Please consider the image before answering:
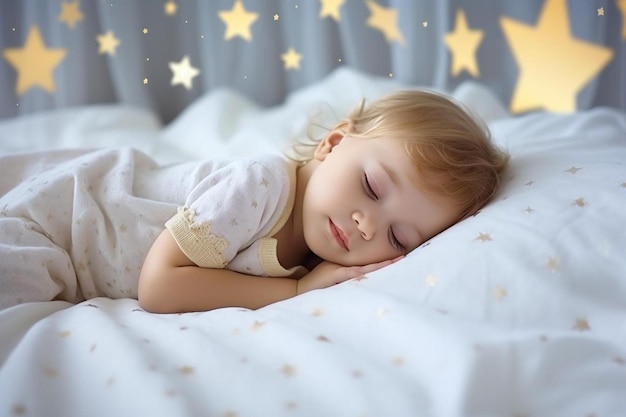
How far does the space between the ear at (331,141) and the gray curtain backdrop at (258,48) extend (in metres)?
0.86

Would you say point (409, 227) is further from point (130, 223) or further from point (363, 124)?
point (130, 223)

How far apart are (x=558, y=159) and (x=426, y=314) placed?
50 centimetres

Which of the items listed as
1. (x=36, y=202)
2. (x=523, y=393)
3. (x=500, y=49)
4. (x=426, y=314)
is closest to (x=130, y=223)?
(x=36, y=202)

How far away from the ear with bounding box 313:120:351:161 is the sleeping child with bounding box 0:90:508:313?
0.11 ft

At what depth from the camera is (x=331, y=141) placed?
1198mm

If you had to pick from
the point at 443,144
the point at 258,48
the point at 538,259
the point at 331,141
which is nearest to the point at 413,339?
the point at 538,259

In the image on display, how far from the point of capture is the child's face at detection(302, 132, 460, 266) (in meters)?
1.02

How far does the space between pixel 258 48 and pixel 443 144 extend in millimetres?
1185

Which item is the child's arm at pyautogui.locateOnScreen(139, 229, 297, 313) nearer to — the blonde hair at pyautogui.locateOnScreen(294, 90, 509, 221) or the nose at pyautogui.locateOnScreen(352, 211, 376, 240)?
the nose at pyautogui.locateOnScreen(352, 211, 376, 240)

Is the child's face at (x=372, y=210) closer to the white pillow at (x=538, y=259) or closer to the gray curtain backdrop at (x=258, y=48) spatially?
the white pillow at (x=538, y=259)

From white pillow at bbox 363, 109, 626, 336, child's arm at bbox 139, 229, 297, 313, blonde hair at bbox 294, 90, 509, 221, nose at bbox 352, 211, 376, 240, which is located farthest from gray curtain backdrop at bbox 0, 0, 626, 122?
child's arm at bbox 139, 229, 297, 313

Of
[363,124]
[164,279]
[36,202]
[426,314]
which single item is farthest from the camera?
[363,124]

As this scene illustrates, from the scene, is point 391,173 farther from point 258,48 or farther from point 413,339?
point 258,48

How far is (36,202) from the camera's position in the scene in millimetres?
1071
